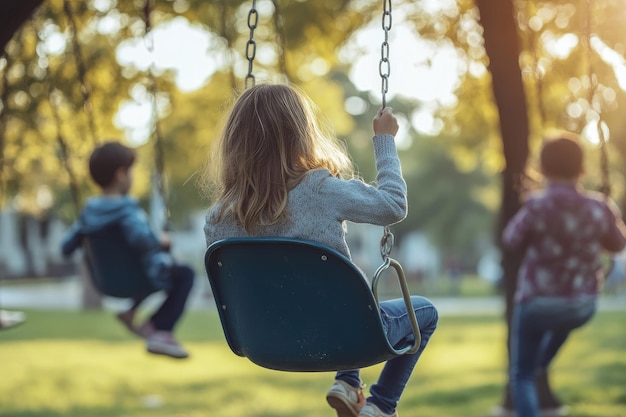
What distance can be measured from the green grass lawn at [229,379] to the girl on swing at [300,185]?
5.54 metres

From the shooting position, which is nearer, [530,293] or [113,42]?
[530,293]

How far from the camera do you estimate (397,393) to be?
11.0 ft

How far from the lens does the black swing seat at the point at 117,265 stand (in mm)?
5453

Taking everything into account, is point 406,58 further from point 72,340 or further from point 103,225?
point 72,340

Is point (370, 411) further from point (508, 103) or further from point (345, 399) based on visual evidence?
point (508, 103)

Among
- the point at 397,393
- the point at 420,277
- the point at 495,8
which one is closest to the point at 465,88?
the point at 495,8

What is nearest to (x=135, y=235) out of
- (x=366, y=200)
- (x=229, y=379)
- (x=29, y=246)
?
(x=366, y=200)

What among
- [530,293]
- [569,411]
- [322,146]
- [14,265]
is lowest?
[14,265]

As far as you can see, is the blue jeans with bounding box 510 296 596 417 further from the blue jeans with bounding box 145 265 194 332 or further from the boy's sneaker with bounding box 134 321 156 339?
the boy's sneaker with bounding box 134 321 156 339

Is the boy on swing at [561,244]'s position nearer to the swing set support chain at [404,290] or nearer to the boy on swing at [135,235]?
the boy on swing at [135,235]

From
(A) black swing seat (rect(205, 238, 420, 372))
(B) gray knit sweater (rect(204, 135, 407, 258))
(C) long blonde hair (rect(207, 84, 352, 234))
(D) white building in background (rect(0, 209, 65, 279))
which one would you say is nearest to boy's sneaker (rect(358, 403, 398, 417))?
(A) black swing seat (rect(205, 238, 420, 372))

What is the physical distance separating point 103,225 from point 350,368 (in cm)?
273

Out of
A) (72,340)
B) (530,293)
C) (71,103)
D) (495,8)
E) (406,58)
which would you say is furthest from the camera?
(72,340)

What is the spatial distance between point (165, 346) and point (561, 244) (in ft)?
7.48
